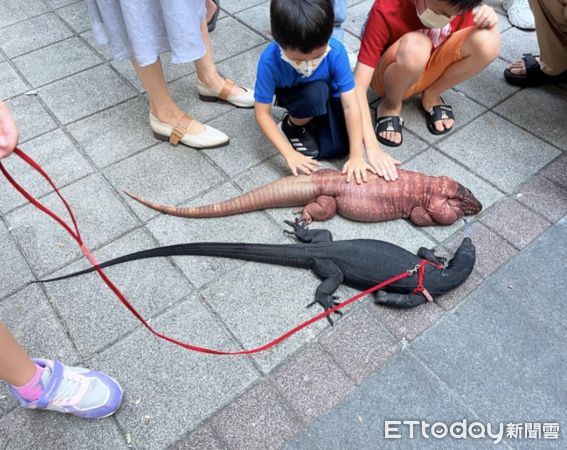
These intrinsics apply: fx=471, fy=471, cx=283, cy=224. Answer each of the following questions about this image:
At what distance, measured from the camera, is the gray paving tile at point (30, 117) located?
3.49 metres

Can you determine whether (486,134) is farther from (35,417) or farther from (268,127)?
(35,417)

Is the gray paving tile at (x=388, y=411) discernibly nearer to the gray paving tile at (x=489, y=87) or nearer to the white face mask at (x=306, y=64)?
the white face mask at (x=306, y=64)

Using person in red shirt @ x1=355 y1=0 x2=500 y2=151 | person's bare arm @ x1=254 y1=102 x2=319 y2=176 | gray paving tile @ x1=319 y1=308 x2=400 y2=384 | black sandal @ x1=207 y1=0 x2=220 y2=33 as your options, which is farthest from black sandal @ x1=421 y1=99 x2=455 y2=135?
black sandal @ x1=207 y1=0 x2=220 y2=33

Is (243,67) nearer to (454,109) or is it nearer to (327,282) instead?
(454,109)

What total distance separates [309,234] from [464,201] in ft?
3.06

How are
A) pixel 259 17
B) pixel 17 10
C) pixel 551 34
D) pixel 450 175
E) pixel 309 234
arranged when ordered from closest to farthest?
pixel 309 234 → pixel 450 175 → pixel 551 34 → pixel 259 17 → pixel 17 10

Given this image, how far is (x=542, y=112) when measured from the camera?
11.5 ft

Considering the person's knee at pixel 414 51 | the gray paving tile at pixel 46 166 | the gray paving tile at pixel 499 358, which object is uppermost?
the person's knee at pixel 414 51

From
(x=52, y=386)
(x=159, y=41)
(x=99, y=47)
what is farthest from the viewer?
(x=99, y=47)

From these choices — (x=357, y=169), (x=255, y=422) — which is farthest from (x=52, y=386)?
(x=357, y=169)

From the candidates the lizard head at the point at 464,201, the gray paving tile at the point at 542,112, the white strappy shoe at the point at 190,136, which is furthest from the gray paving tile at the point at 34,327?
the gray paving tile at the point at 542,112

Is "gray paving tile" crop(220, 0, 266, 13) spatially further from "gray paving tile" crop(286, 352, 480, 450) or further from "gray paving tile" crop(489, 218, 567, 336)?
"gray paving tile" crop(286, 352, 480, 450)

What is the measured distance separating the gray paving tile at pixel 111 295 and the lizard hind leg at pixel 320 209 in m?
0.82

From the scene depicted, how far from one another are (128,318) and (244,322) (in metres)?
0.60
